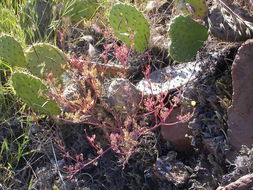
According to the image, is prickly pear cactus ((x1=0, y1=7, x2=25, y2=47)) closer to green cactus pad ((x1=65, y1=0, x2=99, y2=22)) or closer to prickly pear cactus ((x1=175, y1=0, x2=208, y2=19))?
green cactus pad ((x1=65, y1=0, x2=99, y2=22))

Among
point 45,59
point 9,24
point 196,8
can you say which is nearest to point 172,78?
point 196,8

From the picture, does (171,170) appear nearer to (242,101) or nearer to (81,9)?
(242,101)

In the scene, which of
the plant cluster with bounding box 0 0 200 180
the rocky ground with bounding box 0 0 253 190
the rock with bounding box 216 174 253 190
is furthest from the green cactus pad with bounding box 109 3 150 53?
the rock with bounding box 216 174 253 190

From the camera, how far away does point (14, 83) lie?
8.54ft

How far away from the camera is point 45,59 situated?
9.32 feet

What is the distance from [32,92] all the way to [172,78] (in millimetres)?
807

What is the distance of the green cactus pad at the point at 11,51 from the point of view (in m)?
2.83

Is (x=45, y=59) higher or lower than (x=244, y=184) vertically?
lower

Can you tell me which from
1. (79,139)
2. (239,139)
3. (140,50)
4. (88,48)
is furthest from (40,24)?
(239,139)

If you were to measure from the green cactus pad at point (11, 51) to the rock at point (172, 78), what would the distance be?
2.53ft

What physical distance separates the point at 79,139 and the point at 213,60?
88 cm

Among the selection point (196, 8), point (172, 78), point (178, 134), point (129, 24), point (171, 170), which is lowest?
point (171, 170)

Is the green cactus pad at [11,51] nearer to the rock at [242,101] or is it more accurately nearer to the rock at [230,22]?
the rock at [230,22]

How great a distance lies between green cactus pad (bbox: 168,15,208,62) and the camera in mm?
2582
